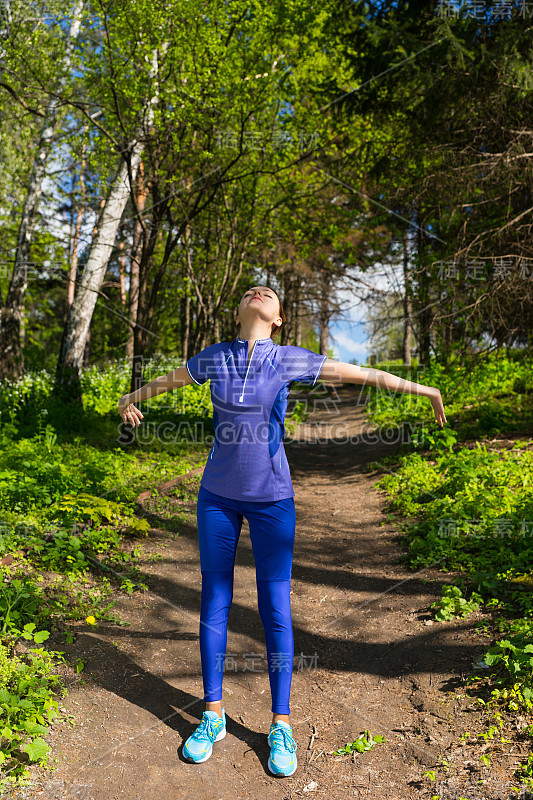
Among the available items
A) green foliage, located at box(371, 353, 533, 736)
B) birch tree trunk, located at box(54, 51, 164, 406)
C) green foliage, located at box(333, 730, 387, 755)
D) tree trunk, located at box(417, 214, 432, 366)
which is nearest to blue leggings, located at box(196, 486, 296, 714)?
green foliage, located at box(333, 730, 387, 755)

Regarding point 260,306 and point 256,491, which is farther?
point 260,306

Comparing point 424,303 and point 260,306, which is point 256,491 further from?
point 424,303

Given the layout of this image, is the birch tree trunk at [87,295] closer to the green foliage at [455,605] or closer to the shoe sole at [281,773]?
the green foliage at [455,605]

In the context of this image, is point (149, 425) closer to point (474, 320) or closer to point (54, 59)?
point (474, 320)

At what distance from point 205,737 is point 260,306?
2239 mm

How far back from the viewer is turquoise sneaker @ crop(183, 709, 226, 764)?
296 centimetres

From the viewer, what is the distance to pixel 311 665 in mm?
3996

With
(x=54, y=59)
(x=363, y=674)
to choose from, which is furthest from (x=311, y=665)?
(x=54, y=59)

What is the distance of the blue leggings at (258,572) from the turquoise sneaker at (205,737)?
176 millimetres

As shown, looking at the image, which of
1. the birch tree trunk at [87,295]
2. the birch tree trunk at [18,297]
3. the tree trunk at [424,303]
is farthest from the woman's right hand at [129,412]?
the birch tree trunk at [18,297]

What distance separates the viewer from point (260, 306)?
3074mm

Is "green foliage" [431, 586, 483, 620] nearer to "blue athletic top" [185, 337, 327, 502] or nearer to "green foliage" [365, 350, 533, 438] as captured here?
"blue athletic top" [185, 337, 327, 502]

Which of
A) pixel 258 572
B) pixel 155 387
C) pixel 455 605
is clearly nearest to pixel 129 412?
pixel 155 387

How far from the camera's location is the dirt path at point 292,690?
2865 millimetres
